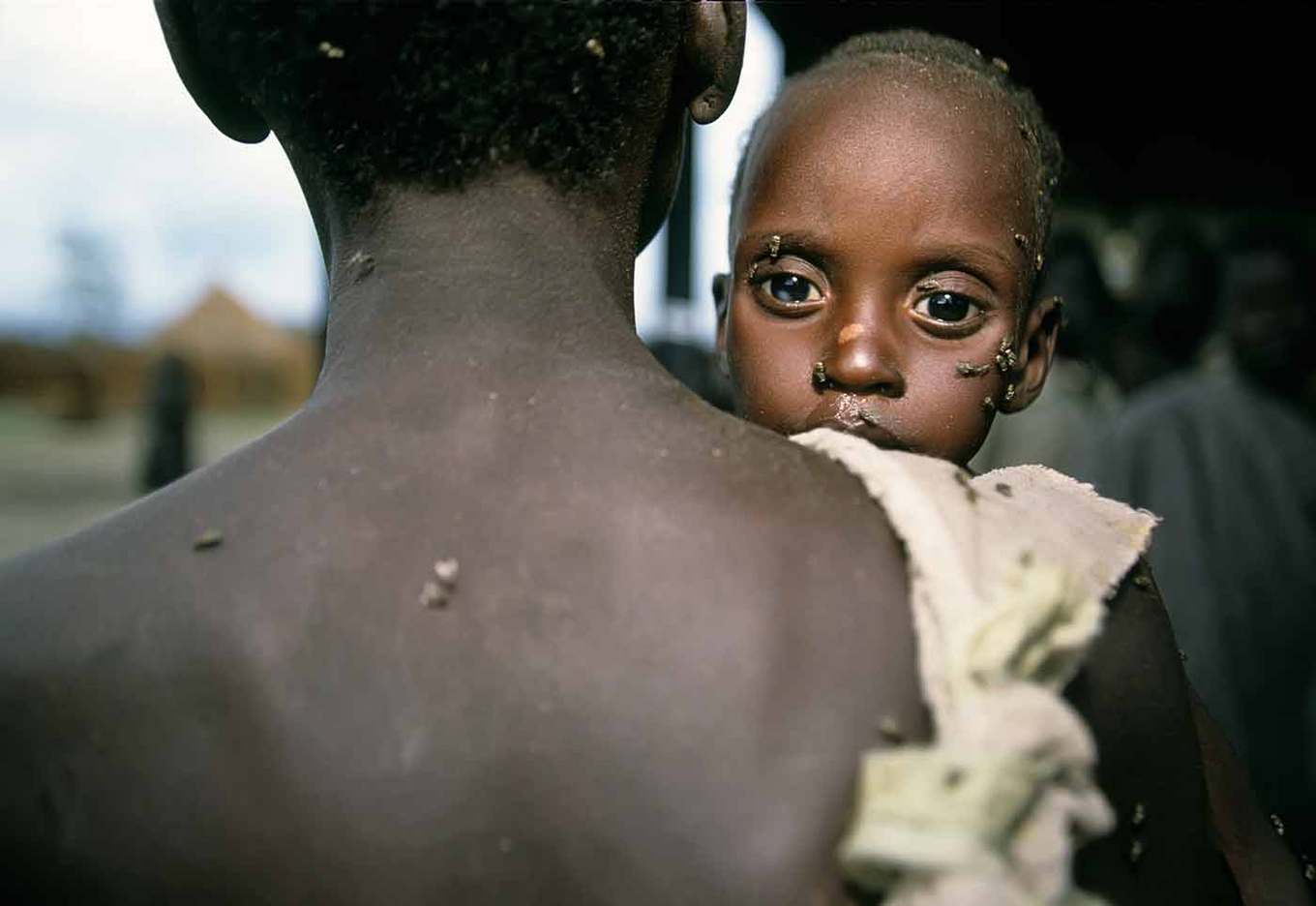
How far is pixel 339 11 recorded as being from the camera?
1.10 metres

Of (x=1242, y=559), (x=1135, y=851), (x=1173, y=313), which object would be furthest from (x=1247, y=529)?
(x=1135, y=851)

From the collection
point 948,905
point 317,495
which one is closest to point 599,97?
point 317,495

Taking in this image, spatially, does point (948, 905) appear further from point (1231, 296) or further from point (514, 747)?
point (1231, 296)

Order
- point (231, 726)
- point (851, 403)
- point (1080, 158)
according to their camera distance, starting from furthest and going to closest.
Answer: point (1080, 158) < point (851, 403) < point (231, 726)

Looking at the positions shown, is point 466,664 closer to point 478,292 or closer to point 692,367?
point 478,292

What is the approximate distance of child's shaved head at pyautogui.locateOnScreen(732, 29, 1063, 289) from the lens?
6.44 feet

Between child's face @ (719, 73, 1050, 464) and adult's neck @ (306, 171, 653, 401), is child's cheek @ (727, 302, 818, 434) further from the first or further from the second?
adult's neck @ (306, 171, 653, 401)

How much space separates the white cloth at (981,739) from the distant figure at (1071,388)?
8.29 ft

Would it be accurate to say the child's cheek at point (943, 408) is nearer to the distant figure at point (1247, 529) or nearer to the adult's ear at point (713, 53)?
the adult's ear at point (713, 53)

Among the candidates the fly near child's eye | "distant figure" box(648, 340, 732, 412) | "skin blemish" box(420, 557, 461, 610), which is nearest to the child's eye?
the fly near child's eye

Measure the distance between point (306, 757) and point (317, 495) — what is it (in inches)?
8.2

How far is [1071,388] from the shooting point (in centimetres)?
469

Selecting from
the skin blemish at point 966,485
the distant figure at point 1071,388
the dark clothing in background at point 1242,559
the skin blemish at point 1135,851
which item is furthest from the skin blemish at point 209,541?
the dark clothing in background at point 1242,559

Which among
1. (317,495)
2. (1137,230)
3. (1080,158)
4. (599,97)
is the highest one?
(599,97)
